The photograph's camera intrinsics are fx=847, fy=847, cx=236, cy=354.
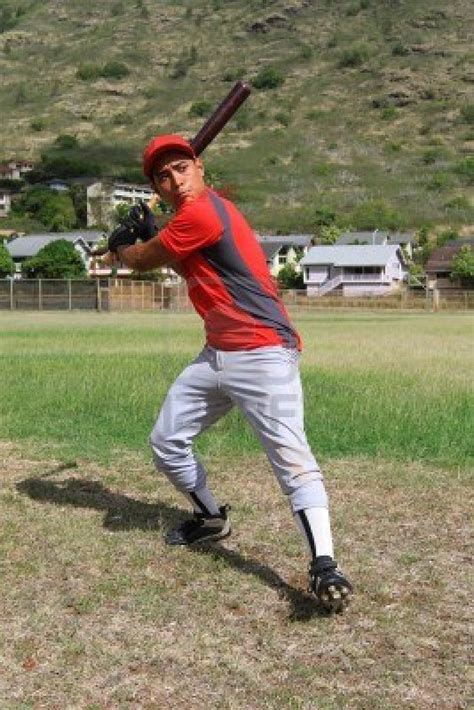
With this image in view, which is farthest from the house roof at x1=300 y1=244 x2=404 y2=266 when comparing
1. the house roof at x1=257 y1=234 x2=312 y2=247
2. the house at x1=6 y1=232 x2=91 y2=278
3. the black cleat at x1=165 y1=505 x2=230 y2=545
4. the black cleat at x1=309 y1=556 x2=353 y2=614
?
the black cleat at x1=309 y1=556 x2=353 y2=614

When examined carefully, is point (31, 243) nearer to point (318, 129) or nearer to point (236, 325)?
point (236, 325)

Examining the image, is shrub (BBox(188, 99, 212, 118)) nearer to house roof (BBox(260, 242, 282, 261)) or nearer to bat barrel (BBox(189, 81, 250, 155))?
house roof (BBox(260, 242, 282, 261))

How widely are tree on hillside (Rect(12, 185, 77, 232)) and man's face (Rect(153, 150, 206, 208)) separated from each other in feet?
369

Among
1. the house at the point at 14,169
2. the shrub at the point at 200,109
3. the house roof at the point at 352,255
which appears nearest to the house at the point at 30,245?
the house roof at the point at 352,255

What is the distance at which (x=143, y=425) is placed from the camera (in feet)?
27.3

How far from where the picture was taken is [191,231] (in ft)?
12.9

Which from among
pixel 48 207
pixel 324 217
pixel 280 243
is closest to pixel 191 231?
pixel 280 243

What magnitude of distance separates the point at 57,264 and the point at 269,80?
134 metres

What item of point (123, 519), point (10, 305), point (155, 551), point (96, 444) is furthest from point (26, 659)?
point (10, 305)

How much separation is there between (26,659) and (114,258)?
219cm

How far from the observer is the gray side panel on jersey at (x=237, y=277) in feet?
13.2

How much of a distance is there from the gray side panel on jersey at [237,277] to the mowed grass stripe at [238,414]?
3100 mm

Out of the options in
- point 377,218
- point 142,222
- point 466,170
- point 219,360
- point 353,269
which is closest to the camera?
point 219,360

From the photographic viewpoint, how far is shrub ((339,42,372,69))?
194875 mm
